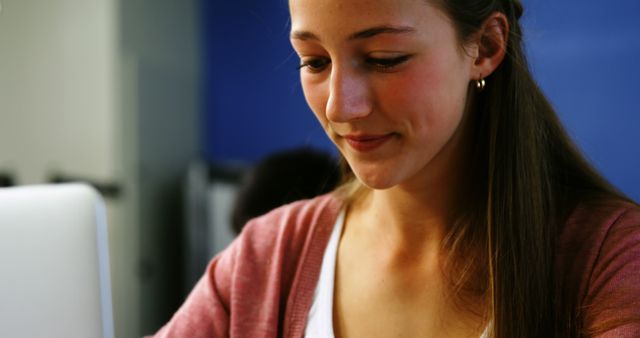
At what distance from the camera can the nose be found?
839mm

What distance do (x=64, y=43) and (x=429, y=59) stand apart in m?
2.51

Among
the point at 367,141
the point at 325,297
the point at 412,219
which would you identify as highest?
the point at 367,141

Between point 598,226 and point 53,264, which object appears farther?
point 598,226

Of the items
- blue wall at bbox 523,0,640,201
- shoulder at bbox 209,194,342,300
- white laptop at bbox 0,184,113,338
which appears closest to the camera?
white laptop at bbox 0,184,113,338

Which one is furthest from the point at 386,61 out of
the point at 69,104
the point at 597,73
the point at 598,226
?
the point at 69,104

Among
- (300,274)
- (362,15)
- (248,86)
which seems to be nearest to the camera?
(362,15)

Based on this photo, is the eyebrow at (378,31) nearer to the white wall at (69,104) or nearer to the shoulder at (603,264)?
the shoulder at (603,264)

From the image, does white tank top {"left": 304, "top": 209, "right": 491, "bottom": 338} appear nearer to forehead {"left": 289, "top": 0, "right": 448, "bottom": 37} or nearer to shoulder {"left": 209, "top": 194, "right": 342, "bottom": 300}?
shoulder {"left": 209, "top": 194, "right": 342, "bottom": 300}

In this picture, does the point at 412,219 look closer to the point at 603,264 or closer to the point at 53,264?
the point at 603,264

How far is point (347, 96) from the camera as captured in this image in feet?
2.76

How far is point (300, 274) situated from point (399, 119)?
11.7 inches

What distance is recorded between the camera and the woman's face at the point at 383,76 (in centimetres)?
83

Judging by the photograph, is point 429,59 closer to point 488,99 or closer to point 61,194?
point 488,99

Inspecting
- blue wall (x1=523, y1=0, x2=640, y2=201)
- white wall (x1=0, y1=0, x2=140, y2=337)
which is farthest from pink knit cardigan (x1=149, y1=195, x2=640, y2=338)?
white wall (x1=0, y1=0, x2=140, y2=337)
